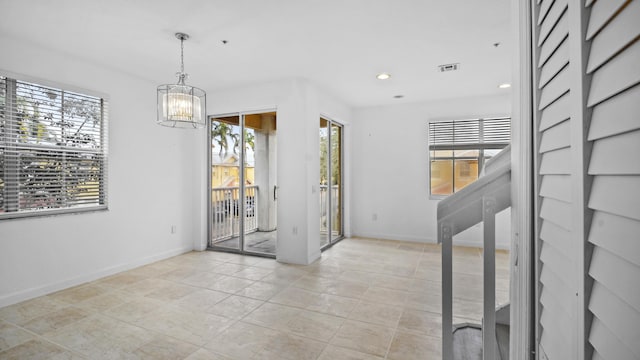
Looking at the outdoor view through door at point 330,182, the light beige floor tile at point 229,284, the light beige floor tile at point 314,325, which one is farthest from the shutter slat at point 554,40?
the outdoor view through door at point 330,182

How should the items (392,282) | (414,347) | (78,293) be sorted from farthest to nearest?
(392,282), (78,293), (414,347)

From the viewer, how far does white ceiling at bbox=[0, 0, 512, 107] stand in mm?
2371

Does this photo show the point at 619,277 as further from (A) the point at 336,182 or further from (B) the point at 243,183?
(A) the point at 336,182

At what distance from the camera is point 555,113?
2.14 ft

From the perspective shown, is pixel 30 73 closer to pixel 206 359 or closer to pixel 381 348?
pixel 206 359

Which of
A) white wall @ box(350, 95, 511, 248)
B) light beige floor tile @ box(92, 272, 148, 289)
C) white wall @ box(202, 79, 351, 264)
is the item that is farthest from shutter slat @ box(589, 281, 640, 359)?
white wall @ box(350, 95, 511, 248)

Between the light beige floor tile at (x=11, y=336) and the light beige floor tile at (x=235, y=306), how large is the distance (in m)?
1.33

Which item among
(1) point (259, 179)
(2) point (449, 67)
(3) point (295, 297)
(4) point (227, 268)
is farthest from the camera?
(1) point (259, 179)

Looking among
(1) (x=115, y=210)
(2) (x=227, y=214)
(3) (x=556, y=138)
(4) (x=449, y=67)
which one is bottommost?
(2) (x=227, y=214)

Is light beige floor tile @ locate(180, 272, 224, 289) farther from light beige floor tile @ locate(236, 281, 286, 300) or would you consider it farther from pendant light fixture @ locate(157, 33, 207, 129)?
pendant light fixture @ locate(157, 33, 207, 129)

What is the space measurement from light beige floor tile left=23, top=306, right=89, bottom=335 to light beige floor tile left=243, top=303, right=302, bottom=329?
1.47 metres

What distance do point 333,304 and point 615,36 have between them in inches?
109

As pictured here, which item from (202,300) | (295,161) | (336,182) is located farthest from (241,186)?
(202,300)

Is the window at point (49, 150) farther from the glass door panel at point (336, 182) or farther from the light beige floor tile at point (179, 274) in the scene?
the glass door panel at point (336, 182)
